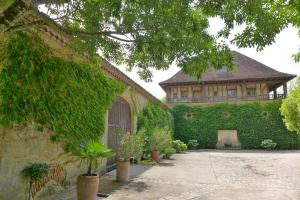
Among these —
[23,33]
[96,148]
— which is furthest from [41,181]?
[23,33]

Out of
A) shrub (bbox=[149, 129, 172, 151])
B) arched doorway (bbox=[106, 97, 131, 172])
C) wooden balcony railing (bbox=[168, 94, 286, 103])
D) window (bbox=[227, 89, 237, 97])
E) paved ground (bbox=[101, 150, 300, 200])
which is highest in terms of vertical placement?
window (bbox=[227, 89, 237, 97])

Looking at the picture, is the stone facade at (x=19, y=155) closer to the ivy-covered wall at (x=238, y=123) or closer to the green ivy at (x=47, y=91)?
the green ivy at (x=47, y=91)

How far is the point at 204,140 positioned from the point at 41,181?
20.3 m

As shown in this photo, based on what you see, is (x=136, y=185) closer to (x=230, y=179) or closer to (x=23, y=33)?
(x=230, y=179)

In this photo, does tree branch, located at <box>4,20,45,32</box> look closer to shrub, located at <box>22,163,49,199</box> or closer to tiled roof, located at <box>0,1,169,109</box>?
tiled roof, located at <box>0,1,169,109</box>

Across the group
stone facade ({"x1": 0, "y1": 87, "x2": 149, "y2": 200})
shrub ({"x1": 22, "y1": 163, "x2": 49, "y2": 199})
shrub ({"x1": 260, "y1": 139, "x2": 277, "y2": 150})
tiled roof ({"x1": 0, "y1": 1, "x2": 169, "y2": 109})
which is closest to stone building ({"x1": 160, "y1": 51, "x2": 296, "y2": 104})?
shrub ({"x1": 260, "y1": 139, "x2": 277, "y2": 150})

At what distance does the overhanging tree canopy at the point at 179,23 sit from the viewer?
14.1 ft

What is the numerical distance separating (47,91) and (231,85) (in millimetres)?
25859

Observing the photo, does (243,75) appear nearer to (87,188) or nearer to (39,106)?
(87,188)

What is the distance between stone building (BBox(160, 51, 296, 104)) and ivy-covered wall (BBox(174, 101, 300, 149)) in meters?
3.56

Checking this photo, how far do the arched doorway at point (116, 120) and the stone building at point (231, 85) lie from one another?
16.2 m

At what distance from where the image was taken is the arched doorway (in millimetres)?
9812

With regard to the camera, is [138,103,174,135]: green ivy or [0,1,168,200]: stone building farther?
[138,103,174,135]: green ivy

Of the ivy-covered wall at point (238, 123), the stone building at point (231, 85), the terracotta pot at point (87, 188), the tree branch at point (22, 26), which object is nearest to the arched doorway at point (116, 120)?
the terracotta pot at point (87, 188)
